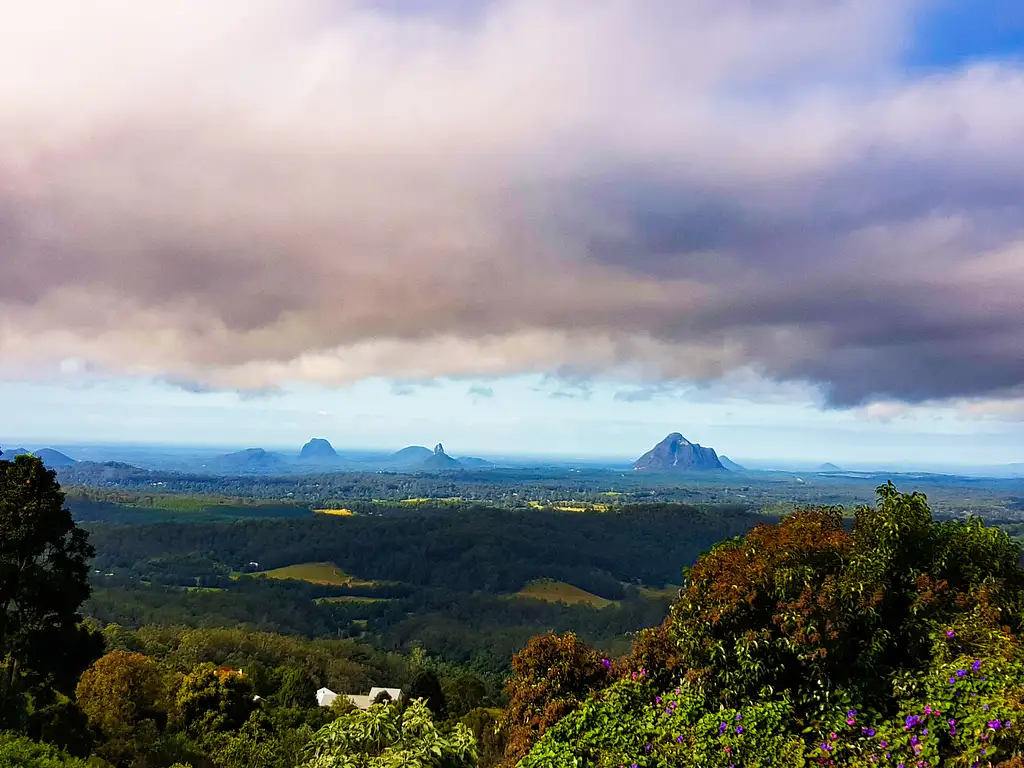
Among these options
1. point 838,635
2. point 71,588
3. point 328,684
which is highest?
point 838,635

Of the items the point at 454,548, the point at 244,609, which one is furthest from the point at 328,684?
the point at 454,548

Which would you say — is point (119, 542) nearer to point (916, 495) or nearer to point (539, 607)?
point (539, 607)

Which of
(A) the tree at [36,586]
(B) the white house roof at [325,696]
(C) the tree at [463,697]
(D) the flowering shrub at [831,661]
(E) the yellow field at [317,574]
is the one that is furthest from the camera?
(E) the yellow field at [317,574]

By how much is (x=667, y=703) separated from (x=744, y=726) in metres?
0.94

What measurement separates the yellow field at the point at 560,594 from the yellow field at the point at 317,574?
78.7 feet

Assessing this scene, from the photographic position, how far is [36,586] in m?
12.5

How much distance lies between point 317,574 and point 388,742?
334 ft

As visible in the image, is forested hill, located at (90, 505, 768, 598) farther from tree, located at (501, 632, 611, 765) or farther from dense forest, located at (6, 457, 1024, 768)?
tree, located at (501, 632, 611, 765)

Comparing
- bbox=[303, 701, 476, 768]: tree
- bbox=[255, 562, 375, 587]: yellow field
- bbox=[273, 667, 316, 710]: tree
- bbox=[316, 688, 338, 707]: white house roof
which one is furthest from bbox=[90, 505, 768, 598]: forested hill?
bbox=[303, 701, 476, 768]: tree

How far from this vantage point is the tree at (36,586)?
12211 mm

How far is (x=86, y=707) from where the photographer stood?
19.7 metres

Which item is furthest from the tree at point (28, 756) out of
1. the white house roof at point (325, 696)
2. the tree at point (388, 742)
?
the white house roof at point (325, 696)

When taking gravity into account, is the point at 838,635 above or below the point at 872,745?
above

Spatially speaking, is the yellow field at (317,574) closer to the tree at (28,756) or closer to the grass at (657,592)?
the grass at (657,592)
